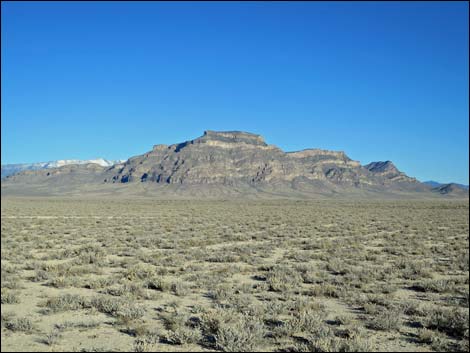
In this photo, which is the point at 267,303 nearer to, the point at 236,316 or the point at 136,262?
the point at 236,316

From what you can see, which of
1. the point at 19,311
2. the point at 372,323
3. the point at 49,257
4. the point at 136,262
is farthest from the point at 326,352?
the point at 49,257

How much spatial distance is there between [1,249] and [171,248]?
26.6 ft

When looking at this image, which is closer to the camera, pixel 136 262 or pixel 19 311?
pixel 19 311

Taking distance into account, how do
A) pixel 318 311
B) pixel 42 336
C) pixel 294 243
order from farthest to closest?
pixel 294 243, pixel 318 311, pixel 42 336

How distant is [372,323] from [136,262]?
10006 millimetres

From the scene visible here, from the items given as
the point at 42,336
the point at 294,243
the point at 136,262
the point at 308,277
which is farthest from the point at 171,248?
the point at 42,336

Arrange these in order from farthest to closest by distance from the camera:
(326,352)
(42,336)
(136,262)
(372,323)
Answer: (136,262)
(372,323)
(42,336)
(326,352)

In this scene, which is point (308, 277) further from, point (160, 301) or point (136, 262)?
point (136, 262)

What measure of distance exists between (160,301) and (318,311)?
401cm

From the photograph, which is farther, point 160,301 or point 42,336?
point 160,301

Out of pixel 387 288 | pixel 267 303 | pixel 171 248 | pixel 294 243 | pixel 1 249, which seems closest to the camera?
pixel 267 303

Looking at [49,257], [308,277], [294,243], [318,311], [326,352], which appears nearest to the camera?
[326,352]

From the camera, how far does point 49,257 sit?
55.3 ft

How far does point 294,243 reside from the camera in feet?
75.7
